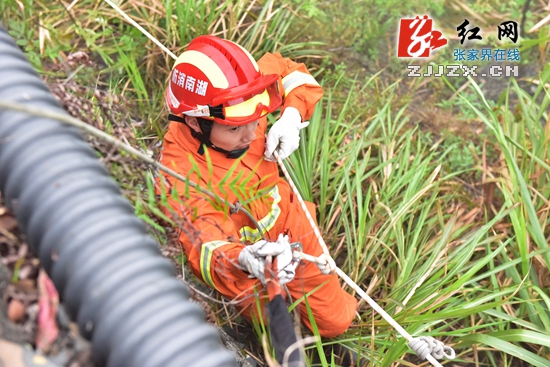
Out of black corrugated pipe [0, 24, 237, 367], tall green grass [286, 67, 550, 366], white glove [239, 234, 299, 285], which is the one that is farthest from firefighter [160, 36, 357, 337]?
black corrugated pipe [0, 24, 237, 367]

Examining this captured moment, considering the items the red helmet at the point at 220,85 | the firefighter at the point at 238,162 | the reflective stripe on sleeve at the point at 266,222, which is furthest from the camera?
the reflective stripe on sleeve at the point at 266,222

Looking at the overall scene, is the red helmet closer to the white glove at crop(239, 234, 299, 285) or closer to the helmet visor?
the helmet visor

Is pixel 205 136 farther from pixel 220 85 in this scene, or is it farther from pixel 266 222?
pixel 266 222

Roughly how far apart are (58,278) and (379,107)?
9.15ft

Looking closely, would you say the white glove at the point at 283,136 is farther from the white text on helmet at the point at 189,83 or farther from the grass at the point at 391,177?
the white text on helmet at the point at 189,83

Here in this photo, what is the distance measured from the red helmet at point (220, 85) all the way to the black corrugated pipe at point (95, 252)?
1.03 m

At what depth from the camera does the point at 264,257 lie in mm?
2160

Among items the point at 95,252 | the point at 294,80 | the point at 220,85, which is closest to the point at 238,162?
the point at 220,85

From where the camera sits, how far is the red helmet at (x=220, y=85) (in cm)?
240

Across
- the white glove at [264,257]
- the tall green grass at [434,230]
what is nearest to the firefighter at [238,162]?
the white glove at [264,257]

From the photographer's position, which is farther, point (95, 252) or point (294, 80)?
point (294, 80)

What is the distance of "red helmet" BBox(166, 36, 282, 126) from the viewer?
7.88ft

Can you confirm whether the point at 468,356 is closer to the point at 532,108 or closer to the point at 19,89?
the point at 532,108

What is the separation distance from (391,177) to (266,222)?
37.5 inches
